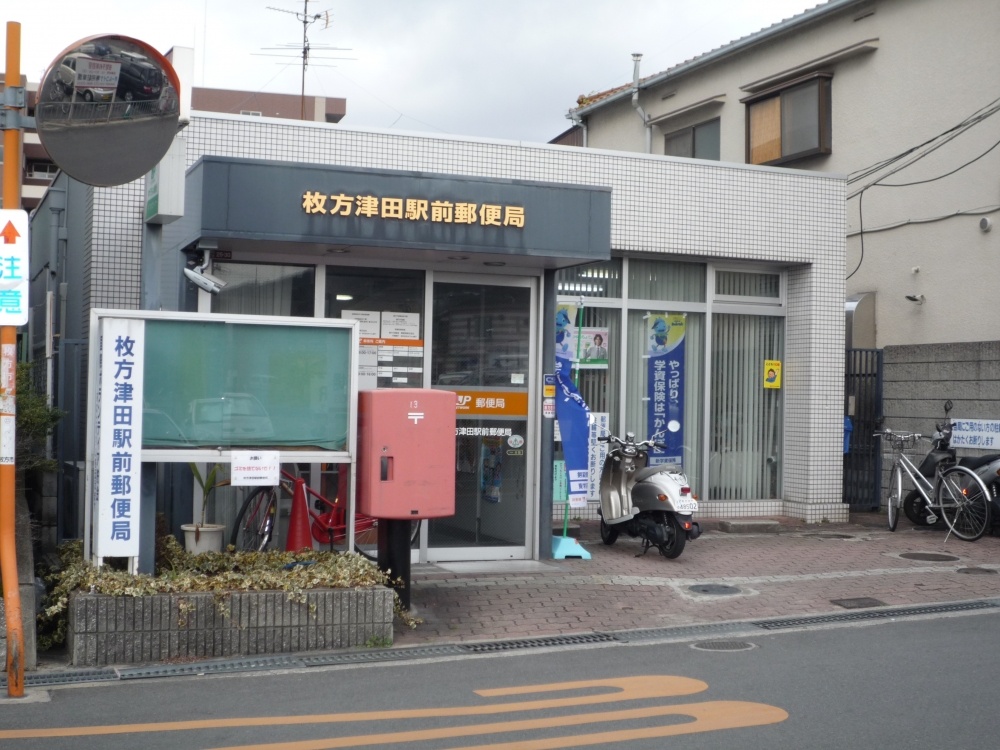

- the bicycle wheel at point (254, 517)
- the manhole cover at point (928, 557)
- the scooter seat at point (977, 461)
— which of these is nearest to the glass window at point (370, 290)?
the bicycle wheel at point (254, 517)

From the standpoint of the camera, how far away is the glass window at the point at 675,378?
45.2ft

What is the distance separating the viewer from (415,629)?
858cm

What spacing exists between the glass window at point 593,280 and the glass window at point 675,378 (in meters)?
0.44

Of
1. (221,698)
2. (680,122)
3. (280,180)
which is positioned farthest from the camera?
(680,122)

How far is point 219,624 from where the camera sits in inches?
299

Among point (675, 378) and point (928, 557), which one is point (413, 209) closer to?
point (675, 378)

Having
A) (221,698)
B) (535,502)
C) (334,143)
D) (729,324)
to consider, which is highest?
(334,143)

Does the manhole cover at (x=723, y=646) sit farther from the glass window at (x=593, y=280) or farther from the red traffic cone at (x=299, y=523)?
the glass window at (x=593, y=280)

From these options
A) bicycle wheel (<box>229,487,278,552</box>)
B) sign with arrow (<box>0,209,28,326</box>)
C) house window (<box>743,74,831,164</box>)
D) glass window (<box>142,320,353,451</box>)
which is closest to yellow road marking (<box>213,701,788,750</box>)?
sign with arrow (<box>0,209,28,326</box>)

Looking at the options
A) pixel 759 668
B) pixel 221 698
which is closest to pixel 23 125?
pixel 221 698

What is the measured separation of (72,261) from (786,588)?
8.52 meters

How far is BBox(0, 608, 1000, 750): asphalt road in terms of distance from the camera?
5867mm

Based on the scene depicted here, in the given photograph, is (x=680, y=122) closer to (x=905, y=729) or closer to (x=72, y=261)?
(x=72, y=261)

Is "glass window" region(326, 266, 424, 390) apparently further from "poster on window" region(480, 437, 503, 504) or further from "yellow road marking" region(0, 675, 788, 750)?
"yellow road marking" region(0, 675, 788, 750)
